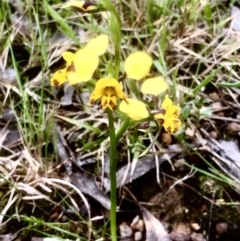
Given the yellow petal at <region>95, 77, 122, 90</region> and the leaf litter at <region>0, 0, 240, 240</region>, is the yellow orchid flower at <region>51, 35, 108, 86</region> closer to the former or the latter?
the yellow petal at <region>95, 77, 122, 90</region>

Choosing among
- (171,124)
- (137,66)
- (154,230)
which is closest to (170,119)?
(171,124)

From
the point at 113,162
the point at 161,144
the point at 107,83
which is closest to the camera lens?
the point at 107,83

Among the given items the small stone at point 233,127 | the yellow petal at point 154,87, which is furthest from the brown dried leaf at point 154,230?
the yellow petal at point 154,87

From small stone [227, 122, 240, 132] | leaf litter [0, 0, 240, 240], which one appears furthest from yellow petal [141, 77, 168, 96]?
small stone [227, 122, 240, 132]

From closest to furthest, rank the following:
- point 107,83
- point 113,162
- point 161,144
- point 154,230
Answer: point 107,83, point 113,162, point 154,230, point 161,144

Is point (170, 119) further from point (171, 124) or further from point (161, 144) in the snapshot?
point (161, 144)

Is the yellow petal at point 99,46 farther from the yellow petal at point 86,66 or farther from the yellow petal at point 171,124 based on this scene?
the yellow petal at point 171,124
